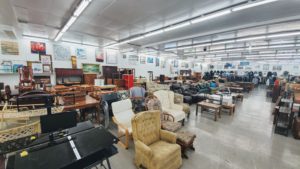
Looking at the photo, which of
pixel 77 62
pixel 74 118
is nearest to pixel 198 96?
pixel 74 118

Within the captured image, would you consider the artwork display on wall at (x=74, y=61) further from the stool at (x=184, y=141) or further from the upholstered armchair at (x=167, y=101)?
the stool at (x=184, y=141)

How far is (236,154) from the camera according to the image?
2.64 meters

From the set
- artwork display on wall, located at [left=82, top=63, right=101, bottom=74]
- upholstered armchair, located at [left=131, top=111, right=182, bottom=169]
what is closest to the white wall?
artwork display on wall, located at [left=82, top=63, right=101, bottom=74]

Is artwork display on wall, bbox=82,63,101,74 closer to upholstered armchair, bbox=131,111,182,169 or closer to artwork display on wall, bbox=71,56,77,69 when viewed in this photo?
artwork display on wall, bbox=71,56,77,69

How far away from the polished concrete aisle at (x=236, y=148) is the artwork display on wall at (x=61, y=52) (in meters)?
7.60

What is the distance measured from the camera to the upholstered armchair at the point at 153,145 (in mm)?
1907

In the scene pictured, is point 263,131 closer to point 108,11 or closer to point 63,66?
point 108,11

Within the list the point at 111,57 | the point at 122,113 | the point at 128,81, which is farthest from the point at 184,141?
the point at 111,57

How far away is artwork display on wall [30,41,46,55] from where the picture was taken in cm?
679

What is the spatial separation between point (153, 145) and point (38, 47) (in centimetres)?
850

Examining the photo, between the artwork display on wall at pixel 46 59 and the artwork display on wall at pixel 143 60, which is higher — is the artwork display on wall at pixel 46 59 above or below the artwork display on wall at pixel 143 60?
below

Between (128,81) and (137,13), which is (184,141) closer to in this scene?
(137,13)

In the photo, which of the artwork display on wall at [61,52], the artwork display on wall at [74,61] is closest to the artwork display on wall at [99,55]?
the artwork display on wall at [74,61]

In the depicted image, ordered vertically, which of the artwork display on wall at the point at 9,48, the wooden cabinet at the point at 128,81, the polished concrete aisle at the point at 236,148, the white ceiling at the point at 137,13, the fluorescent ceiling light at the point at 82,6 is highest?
the white ceiling at the point at 137,13
